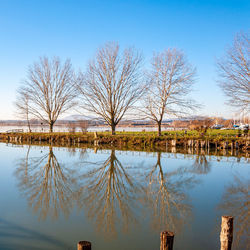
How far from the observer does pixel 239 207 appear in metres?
8.96

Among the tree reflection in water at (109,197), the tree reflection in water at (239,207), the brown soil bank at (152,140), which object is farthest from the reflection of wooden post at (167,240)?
the brown soil bank at (152,140)

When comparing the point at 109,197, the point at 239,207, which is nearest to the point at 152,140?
the point at 109,197

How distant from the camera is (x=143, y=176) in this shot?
1427 centimetres

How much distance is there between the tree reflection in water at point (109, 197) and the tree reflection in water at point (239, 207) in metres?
2.87

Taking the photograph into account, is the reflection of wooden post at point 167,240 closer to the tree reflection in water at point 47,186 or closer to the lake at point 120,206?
the lake at point 120,206

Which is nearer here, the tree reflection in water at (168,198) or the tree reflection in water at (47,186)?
the tree reflection in water at (168,198)

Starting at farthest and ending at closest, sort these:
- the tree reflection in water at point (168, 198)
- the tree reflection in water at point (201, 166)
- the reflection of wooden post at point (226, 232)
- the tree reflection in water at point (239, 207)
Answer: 1. the tree reflection in water at point (201, 166)
2. the tree reflection in water at point (168, 198)
3. the tree reflection in water at point (239, 207)
4. the reflection of wooden post at point (226, 232)

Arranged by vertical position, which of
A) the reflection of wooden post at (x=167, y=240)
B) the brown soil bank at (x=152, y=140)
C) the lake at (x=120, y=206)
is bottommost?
the lake at (x=120, y=206)

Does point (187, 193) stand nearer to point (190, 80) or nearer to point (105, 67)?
point (190, 80)

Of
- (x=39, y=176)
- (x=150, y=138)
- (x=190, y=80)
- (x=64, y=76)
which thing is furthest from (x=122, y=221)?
(x=64, y=76)

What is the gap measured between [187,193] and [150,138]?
19902 mm

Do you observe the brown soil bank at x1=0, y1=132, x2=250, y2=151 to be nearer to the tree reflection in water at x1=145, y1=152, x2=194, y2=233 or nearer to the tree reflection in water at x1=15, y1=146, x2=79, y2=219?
the tree reflection in water at x1=145, y1=152, x2=194, y2=233

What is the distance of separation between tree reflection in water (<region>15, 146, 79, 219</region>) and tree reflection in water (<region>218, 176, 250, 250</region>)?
4988 mm

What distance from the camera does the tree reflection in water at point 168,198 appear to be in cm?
749
